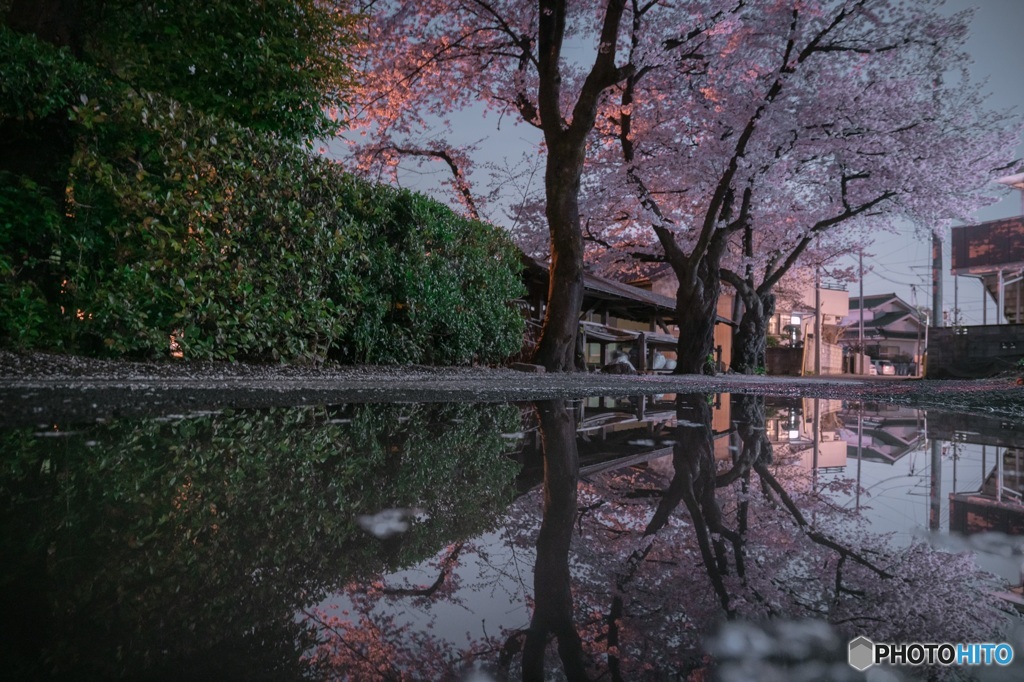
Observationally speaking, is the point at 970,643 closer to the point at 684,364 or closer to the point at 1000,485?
the point at 1000,485

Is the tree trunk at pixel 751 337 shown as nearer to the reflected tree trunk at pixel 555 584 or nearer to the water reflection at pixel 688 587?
the water reflection at pixel 688 587

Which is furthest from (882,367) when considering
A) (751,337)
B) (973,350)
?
(751,337)

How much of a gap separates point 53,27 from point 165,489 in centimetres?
679

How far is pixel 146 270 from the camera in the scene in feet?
15.4

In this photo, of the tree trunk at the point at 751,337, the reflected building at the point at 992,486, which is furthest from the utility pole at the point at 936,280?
the reflected building at the point at 992,486

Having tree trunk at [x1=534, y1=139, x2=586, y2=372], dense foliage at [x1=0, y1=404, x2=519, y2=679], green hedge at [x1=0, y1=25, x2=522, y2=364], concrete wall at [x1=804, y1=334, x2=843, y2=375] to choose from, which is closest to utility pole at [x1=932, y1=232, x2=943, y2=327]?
tree trunk at [x1=534, y1=139, x2=586, y2=372]

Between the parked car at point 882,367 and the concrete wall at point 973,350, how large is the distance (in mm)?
28530

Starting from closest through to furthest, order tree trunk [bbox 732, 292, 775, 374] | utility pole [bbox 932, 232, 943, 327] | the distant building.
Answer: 1. utility pole [bbox 932, 232, 943, 327]
2. tree trunk [bbox 732, 292, 775, 374]
3. the distant building

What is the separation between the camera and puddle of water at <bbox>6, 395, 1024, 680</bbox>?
68 cm

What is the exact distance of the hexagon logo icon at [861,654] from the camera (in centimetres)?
68

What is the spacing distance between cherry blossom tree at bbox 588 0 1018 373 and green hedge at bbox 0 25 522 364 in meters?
7.82

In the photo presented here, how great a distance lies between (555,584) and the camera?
0.91 metres

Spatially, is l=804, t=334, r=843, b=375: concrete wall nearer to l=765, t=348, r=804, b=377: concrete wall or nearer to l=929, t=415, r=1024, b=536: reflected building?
l=765, t=348, r=804, b=377: concrete wall

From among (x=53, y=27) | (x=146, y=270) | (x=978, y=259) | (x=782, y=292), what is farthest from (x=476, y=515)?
(x=782, y=292)
